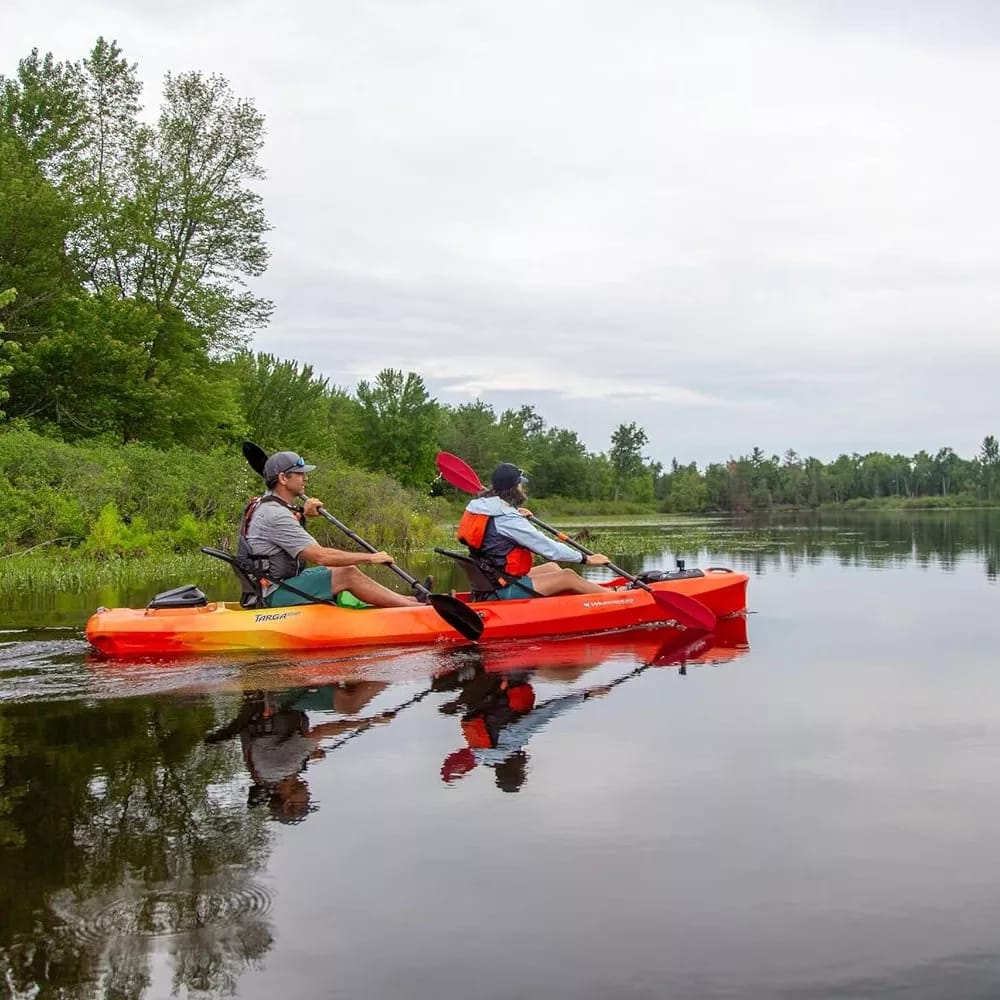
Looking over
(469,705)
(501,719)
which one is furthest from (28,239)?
(501,719)

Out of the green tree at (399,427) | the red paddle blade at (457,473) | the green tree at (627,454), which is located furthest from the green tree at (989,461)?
the red paddle blade at (457,473)

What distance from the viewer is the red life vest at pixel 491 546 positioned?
991 cm

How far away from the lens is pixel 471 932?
358 centimetres

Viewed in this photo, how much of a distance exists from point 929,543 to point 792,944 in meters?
25.9

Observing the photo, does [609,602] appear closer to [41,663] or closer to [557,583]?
[557,583]

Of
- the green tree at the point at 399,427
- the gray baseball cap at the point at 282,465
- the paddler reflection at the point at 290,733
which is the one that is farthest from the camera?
the green tree at the point at 399,427

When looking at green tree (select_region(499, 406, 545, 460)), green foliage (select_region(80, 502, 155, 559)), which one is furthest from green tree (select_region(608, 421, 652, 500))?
green foliage (select_region(80, 502, 155, 559))

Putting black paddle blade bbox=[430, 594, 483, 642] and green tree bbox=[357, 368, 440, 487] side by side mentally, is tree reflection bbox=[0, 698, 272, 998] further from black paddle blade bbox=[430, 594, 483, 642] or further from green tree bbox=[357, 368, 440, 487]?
green tree bbox=[357, 368, 440, 487]

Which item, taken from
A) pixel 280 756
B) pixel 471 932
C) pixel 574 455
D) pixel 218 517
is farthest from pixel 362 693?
pixel 574 455

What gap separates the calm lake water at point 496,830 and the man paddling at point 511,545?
1.59 m

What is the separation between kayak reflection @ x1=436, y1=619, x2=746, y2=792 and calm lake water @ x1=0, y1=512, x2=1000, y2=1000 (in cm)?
4

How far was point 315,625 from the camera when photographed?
911cm

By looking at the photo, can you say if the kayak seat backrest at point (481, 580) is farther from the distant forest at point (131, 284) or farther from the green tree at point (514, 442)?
the green tree at point (514, 442)

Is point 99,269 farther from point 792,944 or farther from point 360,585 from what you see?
point 792,944
